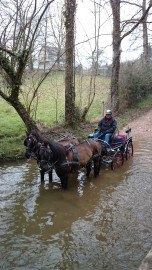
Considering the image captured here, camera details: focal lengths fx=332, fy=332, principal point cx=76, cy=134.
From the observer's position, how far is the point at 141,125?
17625mm

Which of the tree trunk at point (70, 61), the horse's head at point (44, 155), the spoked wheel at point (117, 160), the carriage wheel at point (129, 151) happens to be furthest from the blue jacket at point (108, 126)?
the tree trunk at point (70, 61)

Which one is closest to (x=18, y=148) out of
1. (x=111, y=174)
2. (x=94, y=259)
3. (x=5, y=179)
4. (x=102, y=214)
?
(x=5, y=179)

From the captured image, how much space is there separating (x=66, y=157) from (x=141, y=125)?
33.6ft

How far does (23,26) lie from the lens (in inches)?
458

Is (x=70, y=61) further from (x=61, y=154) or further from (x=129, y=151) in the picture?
(x=61, y=154)

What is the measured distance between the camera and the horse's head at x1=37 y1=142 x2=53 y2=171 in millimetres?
7562

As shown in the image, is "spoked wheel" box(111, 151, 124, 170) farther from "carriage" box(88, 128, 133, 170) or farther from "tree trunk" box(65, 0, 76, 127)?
"tree trunk" box(65, 0, 76, 127)

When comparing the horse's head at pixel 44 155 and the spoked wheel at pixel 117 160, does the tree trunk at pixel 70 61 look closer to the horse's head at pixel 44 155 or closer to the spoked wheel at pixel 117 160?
the spoked wheel at pixel 117 160

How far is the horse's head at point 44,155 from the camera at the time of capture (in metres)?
7.56

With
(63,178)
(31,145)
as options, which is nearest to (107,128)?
(63,178)

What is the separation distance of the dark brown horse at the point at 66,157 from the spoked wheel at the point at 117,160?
36.0 inches

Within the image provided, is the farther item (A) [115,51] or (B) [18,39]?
(A) [115,51]

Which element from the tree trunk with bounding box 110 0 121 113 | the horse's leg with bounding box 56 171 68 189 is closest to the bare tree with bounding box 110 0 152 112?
the tree trunk with bounding box 110 0 121 113

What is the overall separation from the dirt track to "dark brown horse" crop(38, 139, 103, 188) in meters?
6.11
